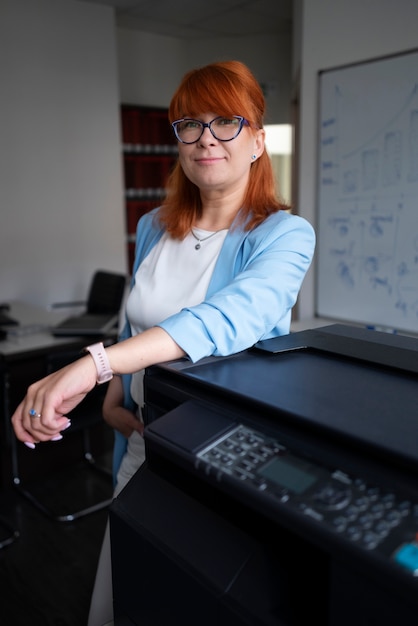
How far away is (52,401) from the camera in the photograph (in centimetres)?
75

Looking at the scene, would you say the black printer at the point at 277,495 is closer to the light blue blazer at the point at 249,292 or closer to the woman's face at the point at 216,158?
the light blue blazer at the point at 249,292

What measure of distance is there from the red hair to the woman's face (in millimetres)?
27

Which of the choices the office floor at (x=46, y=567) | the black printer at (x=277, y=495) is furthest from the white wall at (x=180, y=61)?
the black printer at (x=277, y=495)

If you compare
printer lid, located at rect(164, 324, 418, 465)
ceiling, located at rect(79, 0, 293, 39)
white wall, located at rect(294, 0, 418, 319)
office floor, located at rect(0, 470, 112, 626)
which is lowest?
office floor, located at rect(0, 470, 112, 626)

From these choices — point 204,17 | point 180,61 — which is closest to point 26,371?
point 204,17

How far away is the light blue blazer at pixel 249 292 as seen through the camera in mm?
826

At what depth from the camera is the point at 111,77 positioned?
15.0ft

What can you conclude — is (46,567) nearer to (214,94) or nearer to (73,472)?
(73,472)

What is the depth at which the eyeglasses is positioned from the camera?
1.02 m

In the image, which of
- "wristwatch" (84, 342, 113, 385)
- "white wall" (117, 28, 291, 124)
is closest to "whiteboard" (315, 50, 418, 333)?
"wristwatch" (84, 342, 113, 385)

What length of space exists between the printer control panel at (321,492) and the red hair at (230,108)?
53 centimetres

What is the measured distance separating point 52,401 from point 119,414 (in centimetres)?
50

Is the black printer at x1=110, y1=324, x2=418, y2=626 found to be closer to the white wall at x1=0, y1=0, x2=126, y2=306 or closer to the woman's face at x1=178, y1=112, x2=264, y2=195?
the woman's face at x1=178, y1=112, x2=264, y2=195

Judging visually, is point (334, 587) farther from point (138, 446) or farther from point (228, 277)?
point (138, 446)
